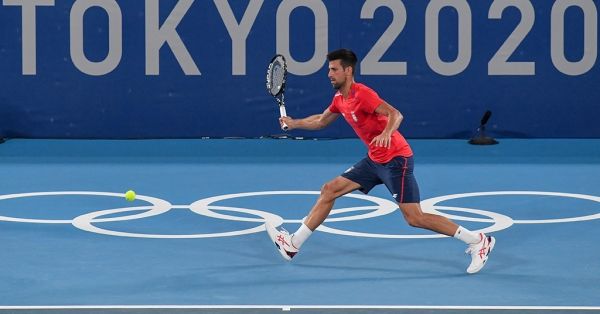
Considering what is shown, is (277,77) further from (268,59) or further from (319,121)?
(268,59)

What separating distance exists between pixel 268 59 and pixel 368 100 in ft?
Answer: 25.3

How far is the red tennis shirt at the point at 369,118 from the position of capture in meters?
8.93

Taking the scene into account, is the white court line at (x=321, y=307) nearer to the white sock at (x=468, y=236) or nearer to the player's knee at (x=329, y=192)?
the white sock at (x=468, y=236)

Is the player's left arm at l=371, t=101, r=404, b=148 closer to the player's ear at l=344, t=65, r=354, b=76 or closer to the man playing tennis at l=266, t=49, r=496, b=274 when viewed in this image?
the man playing tennis at l=266, t=49, r=496, b=274

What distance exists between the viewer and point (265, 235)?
33.7ft

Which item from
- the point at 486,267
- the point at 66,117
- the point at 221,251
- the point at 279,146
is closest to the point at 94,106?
the point at 66,117

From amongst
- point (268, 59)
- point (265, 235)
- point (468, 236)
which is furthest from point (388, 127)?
point (268, 59)

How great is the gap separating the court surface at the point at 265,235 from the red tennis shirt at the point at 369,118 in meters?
0.80

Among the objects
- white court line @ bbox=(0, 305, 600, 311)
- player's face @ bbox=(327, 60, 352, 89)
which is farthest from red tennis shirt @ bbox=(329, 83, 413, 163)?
white court line @ bbox=(0, 305, 600, 311)

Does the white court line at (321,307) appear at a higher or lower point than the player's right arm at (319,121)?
lower

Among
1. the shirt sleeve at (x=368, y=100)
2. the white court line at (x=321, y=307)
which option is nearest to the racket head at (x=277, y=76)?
the shirt sleeve at (x=368, y=100)

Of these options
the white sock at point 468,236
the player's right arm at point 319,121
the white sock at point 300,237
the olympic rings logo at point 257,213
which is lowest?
the olympic rings logo at point 257,213

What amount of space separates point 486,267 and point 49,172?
6.57 meters

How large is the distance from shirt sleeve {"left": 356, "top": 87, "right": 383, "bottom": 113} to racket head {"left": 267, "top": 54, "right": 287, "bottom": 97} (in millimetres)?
835
